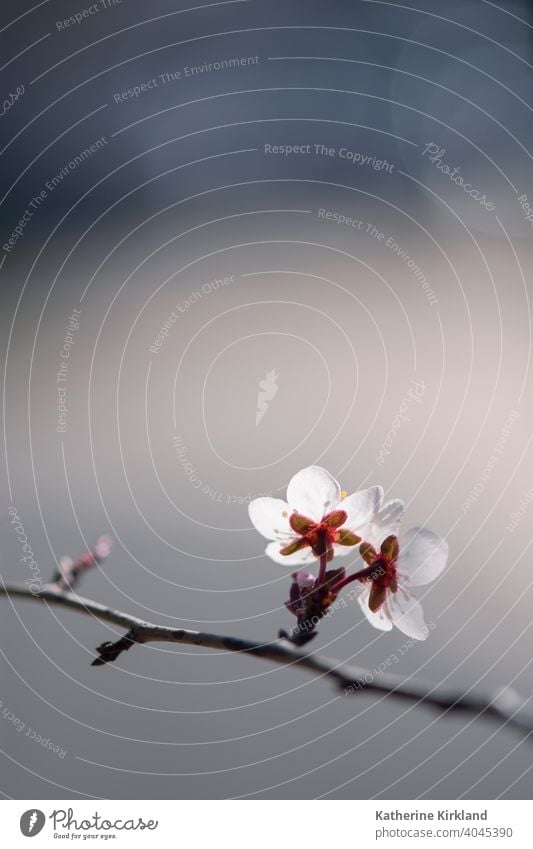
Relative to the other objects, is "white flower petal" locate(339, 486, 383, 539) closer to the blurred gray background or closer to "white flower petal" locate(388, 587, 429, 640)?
"white flower petal" locate(388, 587, 429, 640)

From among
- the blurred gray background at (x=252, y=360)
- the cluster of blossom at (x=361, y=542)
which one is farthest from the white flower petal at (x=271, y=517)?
the blurred gray background at (x=252, y=360)

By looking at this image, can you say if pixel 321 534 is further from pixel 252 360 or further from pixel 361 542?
pixel 252 360

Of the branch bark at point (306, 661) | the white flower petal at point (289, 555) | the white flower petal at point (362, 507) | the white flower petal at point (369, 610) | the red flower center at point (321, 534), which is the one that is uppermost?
the white flower petal at point (362, 507)

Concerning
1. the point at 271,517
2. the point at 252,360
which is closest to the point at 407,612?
the point at 271,517

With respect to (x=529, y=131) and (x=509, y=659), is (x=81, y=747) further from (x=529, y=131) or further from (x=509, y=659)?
(x=529, y=131)

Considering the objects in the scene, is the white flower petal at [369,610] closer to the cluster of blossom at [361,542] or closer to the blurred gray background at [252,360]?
the cluster of blossom at [361,542]
